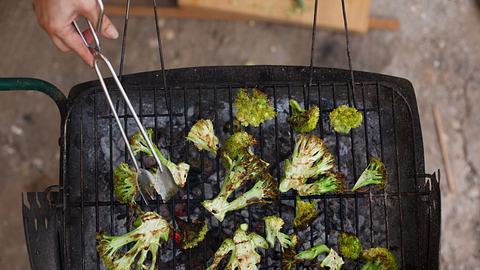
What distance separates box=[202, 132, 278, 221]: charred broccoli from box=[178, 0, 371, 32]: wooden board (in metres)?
1.28

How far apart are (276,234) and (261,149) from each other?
309 millimetres

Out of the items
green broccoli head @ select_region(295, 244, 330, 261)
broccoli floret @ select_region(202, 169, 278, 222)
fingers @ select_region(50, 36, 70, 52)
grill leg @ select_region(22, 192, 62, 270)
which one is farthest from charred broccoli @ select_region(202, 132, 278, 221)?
fingers @ select_region(50, 36, 70, 52)

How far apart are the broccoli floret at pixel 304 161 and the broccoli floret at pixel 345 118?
0.35ft

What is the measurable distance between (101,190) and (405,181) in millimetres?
1139

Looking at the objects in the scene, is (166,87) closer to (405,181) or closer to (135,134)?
(135,134)

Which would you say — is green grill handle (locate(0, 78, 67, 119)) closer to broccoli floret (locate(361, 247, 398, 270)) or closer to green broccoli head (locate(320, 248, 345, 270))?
green broccoli head (locate(320, 248, 345, 270))

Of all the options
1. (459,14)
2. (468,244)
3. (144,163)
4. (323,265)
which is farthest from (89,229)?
(459,14)

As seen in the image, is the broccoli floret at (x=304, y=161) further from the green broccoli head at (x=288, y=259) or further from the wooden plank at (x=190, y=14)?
the wooden plank at (x=190, y=14)

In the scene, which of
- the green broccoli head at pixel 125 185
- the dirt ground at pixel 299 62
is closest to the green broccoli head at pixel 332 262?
the green broccoli head at pixel 125 185

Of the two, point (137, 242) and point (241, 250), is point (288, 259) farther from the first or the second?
point (137, 242)

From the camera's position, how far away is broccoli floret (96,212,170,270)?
1.81 meters

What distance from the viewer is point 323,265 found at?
1890mm

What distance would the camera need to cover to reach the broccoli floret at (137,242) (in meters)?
1.81

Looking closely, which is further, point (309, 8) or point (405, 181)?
point (309, 8)
